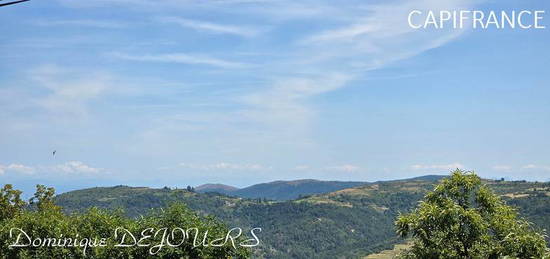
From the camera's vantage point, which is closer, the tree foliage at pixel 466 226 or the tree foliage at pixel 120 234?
the tree foliage at pixel 466 226

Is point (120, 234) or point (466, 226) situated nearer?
point (466, 226)

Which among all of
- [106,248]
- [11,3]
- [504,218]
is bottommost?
[106,248]

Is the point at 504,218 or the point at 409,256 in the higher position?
the point at 504,218

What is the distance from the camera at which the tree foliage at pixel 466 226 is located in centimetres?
3509

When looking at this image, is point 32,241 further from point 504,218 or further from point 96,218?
point 504,218

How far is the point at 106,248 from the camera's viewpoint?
41.5 m

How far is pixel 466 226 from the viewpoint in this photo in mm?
37375

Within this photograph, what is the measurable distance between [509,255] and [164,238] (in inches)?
953

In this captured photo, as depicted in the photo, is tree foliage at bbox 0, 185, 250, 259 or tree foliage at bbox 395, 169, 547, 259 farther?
tree foliage at bbox 0, 185, 250, 259

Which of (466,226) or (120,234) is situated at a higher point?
(466,226)

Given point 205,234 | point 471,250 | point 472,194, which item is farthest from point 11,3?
point 472,194

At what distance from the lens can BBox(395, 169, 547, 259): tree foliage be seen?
115 ft

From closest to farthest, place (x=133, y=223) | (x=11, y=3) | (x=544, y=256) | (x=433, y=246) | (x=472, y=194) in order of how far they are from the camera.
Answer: (x=11, y=3) < (x=544, y=256) < (x=433, y=246) < (x=472, y=194) < (x=133, y=223)

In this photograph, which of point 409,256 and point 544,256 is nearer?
point 544,256
